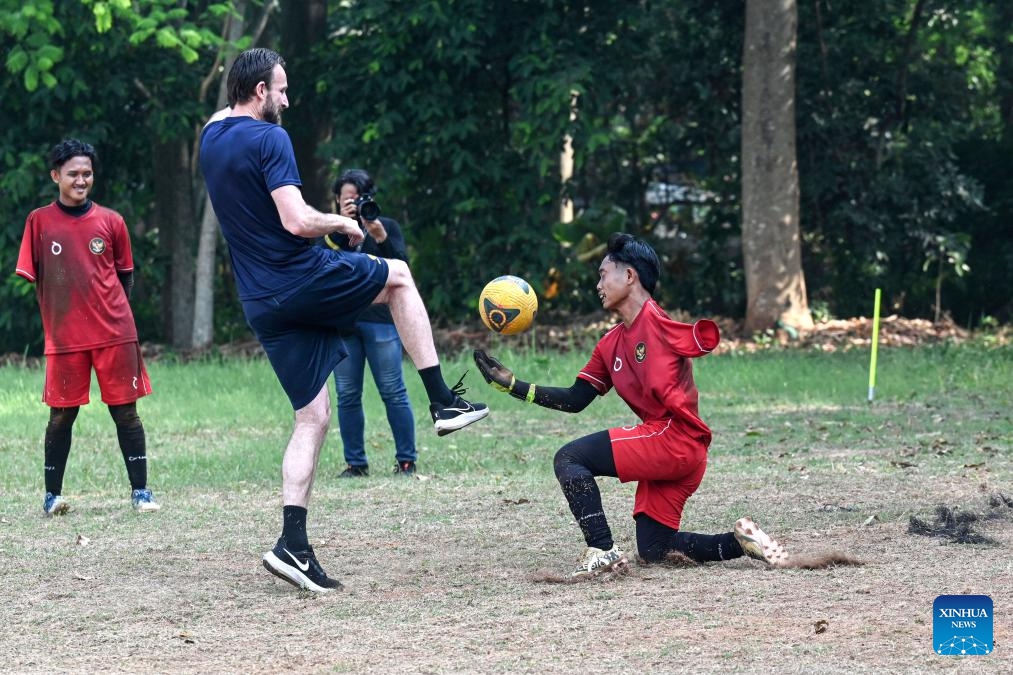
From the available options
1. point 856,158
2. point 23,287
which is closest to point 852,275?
point 856,158

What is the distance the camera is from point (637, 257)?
6.31 m

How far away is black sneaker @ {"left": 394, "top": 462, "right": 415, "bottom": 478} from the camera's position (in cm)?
948

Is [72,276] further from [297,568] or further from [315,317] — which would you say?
[297,568]

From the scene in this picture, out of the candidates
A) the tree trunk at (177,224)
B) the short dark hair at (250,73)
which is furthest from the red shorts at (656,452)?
the tree trunk at (177,224)

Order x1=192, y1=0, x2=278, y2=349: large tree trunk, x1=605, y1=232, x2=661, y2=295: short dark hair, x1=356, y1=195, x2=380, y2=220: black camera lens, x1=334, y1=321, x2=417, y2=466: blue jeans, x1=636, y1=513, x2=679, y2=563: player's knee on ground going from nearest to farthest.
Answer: x1=605, y1=232, x2=661, y2=295: short dark hair → x1=636, y1=513, x2=679, y2=563: player's knee on ground → x1=356, y1=195, x2=380, y2=220: black camera lens → x1=334, y1=321, x2=417, y2=466: blue jeans → x1=192, y1=0, x2=278, y2=349: large tree trunk

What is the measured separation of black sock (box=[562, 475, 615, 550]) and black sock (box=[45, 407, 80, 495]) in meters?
3.44

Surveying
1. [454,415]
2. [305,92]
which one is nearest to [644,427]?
[454,415]

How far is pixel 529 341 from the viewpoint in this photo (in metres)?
18.8

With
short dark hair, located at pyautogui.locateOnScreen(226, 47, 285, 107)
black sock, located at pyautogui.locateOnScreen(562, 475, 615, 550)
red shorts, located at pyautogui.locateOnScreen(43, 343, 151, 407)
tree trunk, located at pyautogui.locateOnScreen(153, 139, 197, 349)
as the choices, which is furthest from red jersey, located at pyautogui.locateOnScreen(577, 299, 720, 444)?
tree trunk, located at pyautogui.locateOnScreen(153, 139, 197, 349)

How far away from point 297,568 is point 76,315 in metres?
2.82

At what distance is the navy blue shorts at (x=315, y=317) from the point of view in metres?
5.97

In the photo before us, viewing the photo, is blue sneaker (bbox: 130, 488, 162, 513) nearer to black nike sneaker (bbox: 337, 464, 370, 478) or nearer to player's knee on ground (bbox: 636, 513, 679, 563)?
black nike sneaker (bbox: 337, 464, 370, 478)

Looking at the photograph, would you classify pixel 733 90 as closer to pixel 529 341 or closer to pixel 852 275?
pixel 852 275

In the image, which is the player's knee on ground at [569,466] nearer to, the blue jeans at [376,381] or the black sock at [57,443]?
the blue jeans at [376,381]
